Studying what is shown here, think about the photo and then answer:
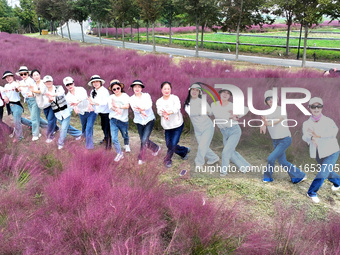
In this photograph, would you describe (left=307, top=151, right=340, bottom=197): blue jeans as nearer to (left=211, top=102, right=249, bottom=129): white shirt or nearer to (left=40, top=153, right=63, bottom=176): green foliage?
(left=211, top=102, right=249, bottom=129): white shirt

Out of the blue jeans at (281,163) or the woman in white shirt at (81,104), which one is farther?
the woman in white shirt at (81,104)

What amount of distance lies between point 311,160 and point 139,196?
2920 mm

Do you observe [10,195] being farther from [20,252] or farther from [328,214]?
[328,214]

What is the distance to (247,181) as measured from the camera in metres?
4.05

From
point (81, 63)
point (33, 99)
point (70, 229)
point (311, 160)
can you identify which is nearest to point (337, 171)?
point (311, 160)

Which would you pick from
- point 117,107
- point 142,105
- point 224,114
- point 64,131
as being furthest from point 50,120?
point 224,114

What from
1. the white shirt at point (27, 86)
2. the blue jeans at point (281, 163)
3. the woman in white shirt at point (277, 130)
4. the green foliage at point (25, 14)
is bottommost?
the blue jeans at point (281, 163)

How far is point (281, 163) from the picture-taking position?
12.4ft

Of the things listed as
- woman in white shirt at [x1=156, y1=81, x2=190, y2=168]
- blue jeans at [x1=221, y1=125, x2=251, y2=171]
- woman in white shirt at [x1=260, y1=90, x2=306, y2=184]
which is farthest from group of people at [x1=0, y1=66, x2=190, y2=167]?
woman in white shirt at [x1=260, y1=90, x2=306, y2=184]

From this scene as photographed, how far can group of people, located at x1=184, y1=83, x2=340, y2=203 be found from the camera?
124 inches

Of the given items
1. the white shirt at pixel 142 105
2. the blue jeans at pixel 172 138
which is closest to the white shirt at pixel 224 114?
the blue jeans at pixel 172 138

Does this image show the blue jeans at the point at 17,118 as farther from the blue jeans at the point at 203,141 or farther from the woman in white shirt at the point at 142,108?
the blue jeans at the point at 203,141

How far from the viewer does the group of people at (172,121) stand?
3.27 meters

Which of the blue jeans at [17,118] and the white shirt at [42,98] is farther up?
the white shirt at [42,98]
